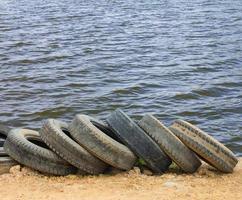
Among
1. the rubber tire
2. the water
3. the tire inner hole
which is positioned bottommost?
the water

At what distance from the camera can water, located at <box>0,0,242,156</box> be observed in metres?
11.9

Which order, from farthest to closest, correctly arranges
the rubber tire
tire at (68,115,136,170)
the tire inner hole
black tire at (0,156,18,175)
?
the tire inner hole, the rubber tire, black tire at (0,156,18,175), tire at (68,115,136,170)

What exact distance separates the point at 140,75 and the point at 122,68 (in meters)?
0.98

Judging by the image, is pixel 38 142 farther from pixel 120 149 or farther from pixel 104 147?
pixel 120 149

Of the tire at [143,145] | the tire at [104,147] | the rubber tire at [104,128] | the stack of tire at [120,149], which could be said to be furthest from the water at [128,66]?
the tire at [104,147]

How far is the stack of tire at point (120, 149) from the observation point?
7.89 metres

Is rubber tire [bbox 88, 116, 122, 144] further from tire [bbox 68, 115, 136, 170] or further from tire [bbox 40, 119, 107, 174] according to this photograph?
tire [bbox 40, 119, 107, 174]

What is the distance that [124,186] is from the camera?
23.8 ft

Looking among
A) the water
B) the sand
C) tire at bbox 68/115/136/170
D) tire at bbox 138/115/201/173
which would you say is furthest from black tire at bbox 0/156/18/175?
the water

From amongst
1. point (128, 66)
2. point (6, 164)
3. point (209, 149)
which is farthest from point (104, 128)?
point (128, 66)

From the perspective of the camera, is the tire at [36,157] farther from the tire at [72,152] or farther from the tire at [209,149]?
the tire at [209,149]

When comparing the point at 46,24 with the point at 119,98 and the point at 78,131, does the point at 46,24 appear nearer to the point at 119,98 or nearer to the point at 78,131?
the point at 119,98

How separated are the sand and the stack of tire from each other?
0.51 feet

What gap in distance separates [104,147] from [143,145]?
61 centimetres
